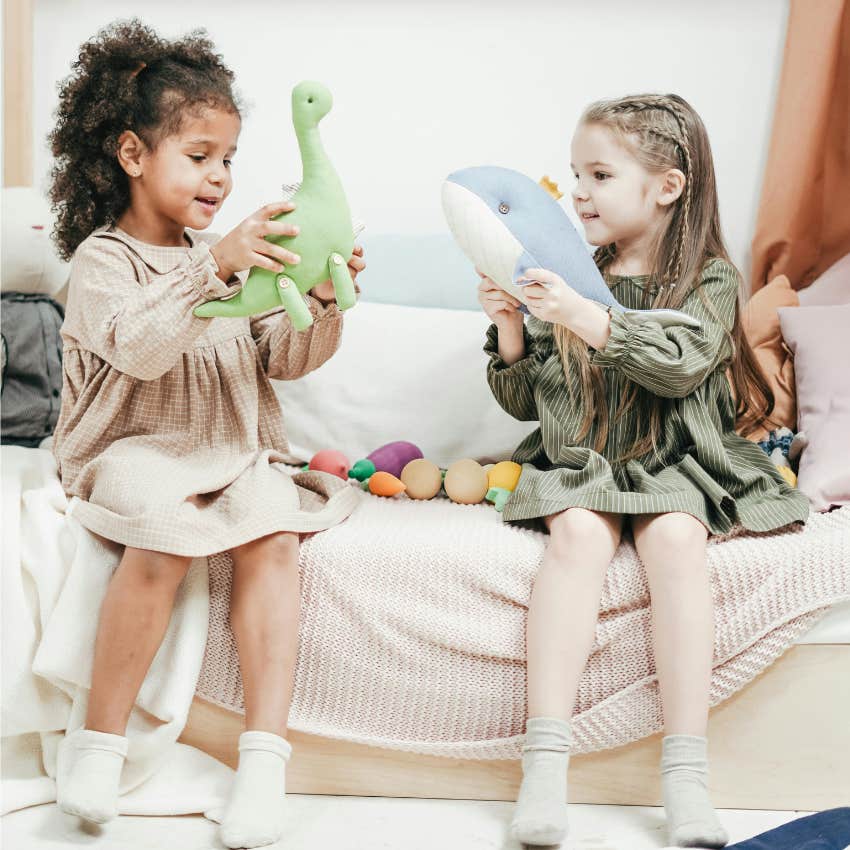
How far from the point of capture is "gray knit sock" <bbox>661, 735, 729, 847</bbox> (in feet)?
3.36

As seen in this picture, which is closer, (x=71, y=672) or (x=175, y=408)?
(x=71, y=672)

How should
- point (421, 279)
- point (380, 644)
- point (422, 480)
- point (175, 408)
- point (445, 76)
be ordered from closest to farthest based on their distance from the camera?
point (380, 644) < point (175, 408) < point (422, 480) < point (421, 279) < point (445, 76)

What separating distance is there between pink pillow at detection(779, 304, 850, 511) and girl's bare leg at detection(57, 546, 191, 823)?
80 centimetres

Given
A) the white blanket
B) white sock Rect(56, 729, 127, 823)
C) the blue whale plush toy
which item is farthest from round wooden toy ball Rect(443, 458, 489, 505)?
white sock Rect(56, 729, 127, 823)

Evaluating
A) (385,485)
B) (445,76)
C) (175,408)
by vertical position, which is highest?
(445,76)

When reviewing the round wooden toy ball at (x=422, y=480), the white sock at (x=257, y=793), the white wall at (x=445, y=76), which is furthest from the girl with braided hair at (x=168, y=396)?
the white wall at (x=445, y=76)

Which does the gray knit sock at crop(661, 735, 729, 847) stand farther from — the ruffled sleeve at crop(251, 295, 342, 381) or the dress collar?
the dress collar

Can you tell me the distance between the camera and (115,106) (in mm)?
1340

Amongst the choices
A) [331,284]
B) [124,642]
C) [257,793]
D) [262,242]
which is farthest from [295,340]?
[257,793]

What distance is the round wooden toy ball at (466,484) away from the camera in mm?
1380

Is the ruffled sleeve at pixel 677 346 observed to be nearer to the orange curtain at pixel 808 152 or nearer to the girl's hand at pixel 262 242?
the girl's hand at pixel 262 242

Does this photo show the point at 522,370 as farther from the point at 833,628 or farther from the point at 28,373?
the point at 28,373

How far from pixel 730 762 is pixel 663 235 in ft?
2.14

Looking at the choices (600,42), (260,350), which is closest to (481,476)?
(260,350)
